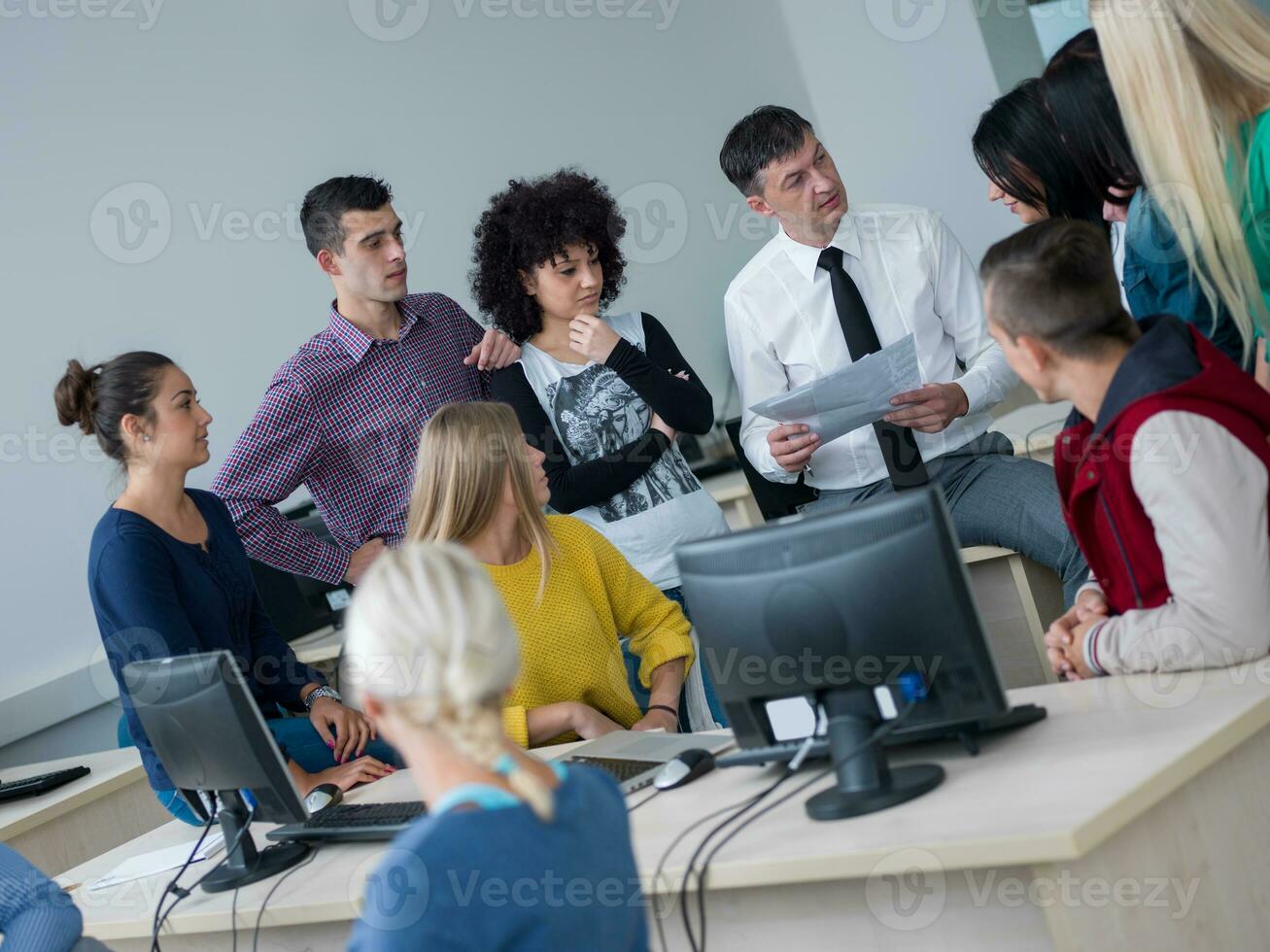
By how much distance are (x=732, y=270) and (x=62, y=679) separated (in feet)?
10.8

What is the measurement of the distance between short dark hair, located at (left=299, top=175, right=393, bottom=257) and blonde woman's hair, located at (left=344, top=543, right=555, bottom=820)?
205 cm

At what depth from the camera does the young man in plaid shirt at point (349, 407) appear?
3.04 metres

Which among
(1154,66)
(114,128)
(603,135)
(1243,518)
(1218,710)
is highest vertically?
(114,128)

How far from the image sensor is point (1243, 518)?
159 centimetres

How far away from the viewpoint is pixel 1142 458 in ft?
5.38

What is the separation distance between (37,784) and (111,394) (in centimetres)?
134

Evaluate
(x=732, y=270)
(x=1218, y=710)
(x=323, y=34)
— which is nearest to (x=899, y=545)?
(x=1218, y=710)

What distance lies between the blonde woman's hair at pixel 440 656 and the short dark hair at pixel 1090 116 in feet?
4.81

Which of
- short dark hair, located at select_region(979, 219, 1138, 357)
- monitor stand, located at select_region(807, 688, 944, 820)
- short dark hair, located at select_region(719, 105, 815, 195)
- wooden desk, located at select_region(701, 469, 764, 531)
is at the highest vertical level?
short dark hair, located at select_region(719, 105, 815, 195)

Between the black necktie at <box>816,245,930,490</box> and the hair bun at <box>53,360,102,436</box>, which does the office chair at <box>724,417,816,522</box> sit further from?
the hair bun at <box>53,360,102,436</box>

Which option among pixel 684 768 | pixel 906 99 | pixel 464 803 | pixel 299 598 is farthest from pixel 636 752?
pixel 906 99

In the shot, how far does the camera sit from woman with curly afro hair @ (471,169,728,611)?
9.41 ft

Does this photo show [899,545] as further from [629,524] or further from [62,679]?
[62,679]

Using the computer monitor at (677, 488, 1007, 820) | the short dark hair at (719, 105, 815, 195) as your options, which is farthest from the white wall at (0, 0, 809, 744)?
the computer monitor at (677, 488, 1007, 820)
